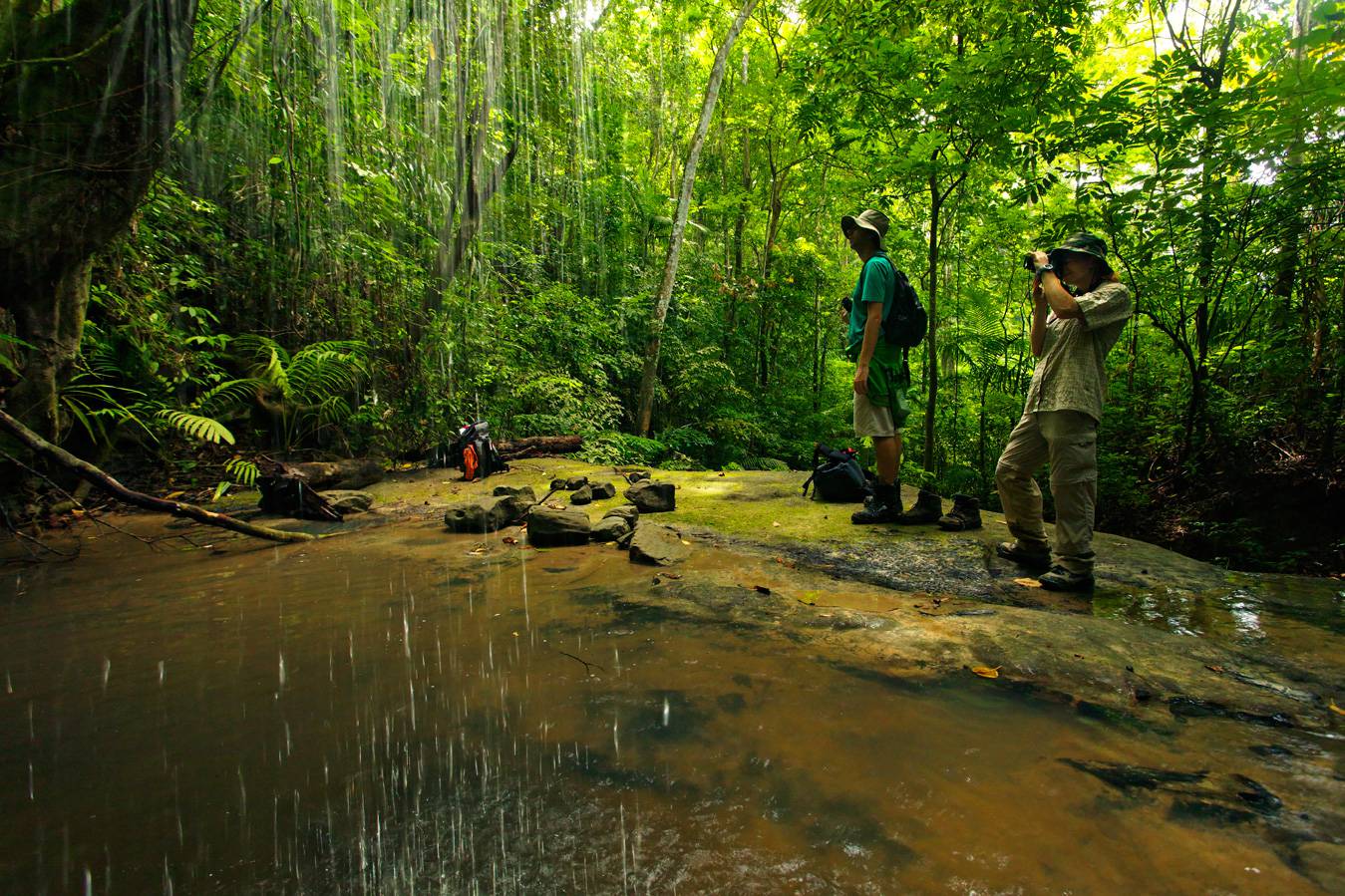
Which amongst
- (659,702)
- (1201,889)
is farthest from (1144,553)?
(659,702)

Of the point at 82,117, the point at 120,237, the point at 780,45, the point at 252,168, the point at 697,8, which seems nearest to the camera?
the point at 82,117

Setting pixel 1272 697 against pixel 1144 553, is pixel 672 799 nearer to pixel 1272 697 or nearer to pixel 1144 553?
pixel 1272 697

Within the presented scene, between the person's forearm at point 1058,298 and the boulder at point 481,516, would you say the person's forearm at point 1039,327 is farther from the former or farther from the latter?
the boulder at point 481,516

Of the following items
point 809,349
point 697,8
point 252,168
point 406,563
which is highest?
point 697,8

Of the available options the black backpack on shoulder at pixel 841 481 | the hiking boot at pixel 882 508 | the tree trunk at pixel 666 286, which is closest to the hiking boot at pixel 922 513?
the hiking boot at pixel 882 508

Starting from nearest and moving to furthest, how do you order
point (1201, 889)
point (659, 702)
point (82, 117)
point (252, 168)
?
1. point (1201, 889)
2. point (659, 702)
3. point (82, 117)
4. point (252, 168)

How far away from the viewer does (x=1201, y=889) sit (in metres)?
1.19

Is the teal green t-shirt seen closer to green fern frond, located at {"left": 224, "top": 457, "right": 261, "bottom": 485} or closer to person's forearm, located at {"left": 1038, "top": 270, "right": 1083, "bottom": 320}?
person's forearm, located at {"left": 1038, "top": 270, "right": 1083, "bottom": 320}

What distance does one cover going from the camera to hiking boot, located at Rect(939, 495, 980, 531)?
448 cm

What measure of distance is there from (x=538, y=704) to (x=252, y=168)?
879 centimetres

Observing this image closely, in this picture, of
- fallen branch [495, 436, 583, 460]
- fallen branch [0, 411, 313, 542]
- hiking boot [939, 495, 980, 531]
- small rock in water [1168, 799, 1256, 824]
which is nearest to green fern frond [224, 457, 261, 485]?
fallen branch [0, 411, 313, 542]

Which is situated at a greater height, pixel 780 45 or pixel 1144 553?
pixel 780 45

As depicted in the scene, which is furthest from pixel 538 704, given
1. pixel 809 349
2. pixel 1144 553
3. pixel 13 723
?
pixel 809 349

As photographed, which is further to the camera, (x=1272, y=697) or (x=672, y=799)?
(x=1272, y=697)
